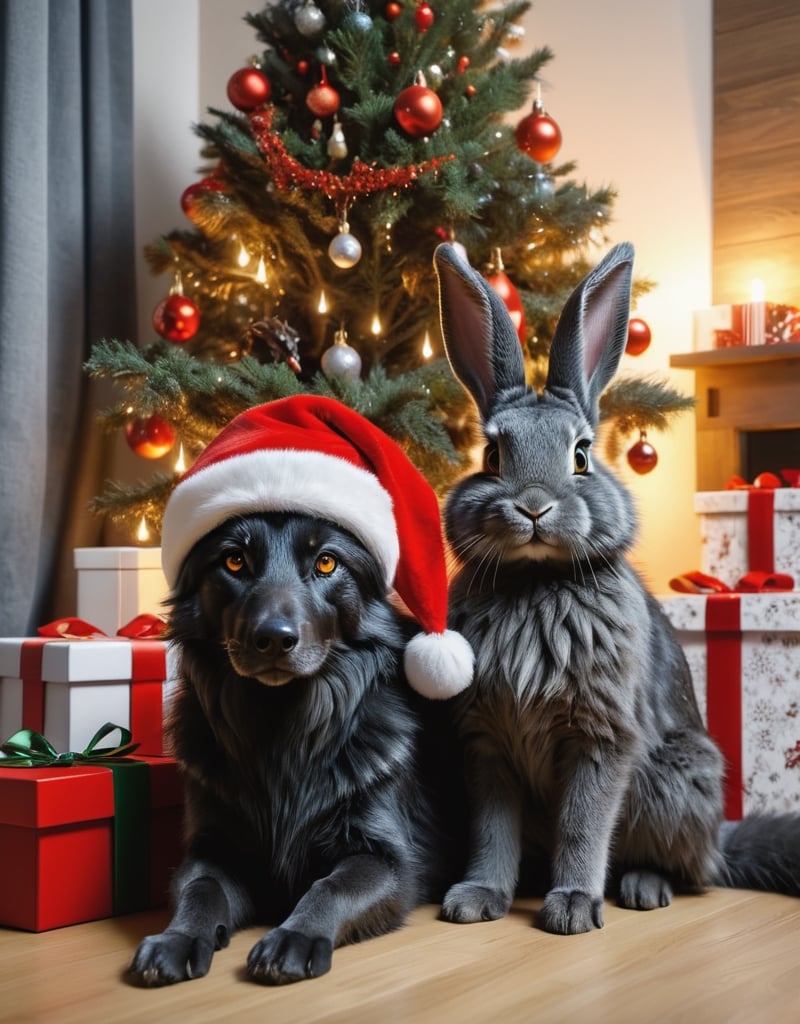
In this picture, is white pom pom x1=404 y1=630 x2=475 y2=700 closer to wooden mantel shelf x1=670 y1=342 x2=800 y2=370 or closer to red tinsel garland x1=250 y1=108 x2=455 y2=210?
red tinsel garland x1=250 y1=108 x2=455 y2=210

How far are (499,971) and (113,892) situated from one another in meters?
0.56

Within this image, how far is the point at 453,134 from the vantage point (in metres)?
2.50

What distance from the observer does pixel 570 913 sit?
1.31m

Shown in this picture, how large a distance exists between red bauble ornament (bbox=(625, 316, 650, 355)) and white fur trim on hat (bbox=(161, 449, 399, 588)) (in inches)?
56.0

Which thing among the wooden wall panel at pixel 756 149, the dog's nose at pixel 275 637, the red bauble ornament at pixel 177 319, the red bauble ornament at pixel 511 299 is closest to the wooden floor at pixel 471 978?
the dog's nose at pixel 275 637

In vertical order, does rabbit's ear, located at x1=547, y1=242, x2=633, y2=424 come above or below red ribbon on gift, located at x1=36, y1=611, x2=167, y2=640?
above

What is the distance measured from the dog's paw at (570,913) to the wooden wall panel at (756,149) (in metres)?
1.87

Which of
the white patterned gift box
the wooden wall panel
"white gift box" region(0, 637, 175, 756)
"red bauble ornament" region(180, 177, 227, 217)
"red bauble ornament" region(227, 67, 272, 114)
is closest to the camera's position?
"white gift box" region(0, 637, 175, 756)

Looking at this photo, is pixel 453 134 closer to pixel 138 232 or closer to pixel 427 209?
pixel 427 209

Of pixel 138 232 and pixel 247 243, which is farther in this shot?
pixel 138 232

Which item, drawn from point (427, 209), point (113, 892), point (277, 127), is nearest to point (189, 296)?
point (277, 127)

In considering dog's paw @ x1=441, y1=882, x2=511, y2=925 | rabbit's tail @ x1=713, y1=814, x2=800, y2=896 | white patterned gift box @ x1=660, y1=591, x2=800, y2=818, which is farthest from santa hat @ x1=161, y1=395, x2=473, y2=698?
white patterned gift box @ x1=660, y1=591, x2=800, y2=818

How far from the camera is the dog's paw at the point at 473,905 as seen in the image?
1368 mm

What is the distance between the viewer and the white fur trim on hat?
4.38 ft
